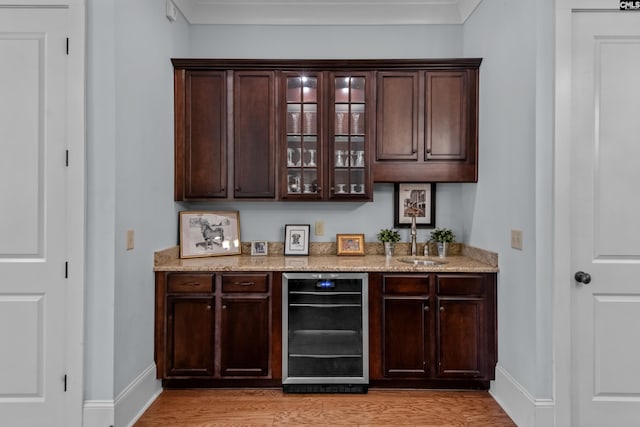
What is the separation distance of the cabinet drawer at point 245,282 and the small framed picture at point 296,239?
2.11ft

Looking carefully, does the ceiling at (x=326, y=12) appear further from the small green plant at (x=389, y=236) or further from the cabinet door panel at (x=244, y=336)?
the cabinet door panel at (x=244, y=336)

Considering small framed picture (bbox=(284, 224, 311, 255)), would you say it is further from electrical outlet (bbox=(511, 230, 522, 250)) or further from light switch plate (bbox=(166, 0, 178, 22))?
light switch plate (bbox=(166, 0, 178, 22))

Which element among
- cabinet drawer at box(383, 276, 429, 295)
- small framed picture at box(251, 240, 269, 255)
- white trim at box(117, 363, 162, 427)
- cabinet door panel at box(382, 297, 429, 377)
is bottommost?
white trim at box(117, 363, 162, 427)

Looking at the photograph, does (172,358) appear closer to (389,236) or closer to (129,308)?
(129,308)

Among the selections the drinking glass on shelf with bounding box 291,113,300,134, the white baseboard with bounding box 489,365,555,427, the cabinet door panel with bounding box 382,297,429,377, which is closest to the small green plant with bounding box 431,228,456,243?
the cabinet door panel with bounding box 382,297,429,377

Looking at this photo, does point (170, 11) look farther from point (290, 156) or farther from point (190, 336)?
point (190, 336)

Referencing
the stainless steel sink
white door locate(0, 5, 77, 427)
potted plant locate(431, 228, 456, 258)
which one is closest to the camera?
white door locate(0, 5, 77, 427)

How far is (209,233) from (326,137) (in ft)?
4.25

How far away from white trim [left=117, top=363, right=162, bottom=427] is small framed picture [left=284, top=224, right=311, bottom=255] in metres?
1.40

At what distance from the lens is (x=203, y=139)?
127 inches

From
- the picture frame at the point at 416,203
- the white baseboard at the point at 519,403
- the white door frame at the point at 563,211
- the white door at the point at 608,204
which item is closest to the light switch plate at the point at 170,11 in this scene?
the picture frame at the point at 416,203

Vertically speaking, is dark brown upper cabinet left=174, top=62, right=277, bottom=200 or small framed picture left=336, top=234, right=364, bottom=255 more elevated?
dark brown upper cabinet left=174, top=62, right=277, bottom=200

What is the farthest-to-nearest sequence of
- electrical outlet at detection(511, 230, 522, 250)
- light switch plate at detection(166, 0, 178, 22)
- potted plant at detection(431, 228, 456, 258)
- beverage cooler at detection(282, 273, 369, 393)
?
potted plant at detection(431, 228, 456, 258) < light switch plate at detection(166, 0, 178, 22) < beverage cooler at detection(282, 273, 369, 393) < electrical outlet at detection(511, 230, 522, 250)

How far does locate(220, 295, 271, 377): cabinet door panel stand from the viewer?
2.88 meters
